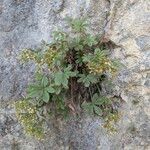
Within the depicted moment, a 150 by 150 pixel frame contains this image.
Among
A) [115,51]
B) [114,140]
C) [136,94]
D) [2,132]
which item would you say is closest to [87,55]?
[115,51]

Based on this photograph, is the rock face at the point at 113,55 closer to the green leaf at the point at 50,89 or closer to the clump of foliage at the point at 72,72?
the clump of foliage at the point at 72,72

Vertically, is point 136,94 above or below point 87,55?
below

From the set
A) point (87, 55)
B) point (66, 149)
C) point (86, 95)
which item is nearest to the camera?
point (87, 55)

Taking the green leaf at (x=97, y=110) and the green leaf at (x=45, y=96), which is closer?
the green leaf at (x=45, y=96)

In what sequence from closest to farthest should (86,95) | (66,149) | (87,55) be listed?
(87,55) < (86,95) < (66,149)

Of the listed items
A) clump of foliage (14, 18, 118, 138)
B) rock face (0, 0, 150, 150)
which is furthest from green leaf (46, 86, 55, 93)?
rock face (0, 0, 150, 150)

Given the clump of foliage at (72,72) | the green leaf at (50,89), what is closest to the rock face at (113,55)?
the clump of foliage at (72,72)

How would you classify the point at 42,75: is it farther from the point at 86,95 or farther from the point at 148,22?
the point at 148,22

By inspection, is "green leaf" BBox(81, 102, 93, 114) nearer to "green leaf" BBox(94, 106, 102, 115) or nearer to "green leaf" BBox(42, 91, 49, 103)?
"green leaf" BBox(94, 106, 102, 115)

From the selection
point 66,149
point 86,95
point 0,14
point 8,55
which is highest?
point 0,14
